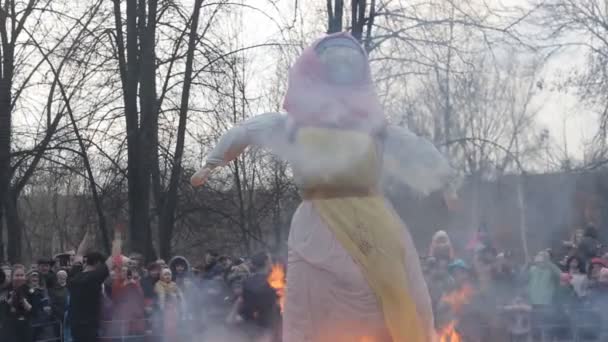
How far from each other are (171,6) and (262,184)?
23.2 feet

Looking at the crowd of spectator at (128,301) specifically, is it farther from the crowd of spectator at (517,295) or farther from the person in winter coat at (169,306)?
the crowd of spectator at (517,295)

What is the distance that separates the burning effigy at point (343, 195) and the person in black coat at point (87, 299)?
16.9 feet

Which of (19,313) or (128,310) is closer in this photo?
(19,313)

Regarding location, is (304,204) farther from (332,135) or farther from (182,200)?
(182,200)

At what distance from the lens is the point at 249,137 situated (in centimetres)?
652

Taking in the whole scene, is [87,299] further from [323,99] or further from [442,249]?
[323,99]

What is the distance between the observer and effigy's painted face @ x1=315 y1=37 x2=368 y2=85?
6.36 metres

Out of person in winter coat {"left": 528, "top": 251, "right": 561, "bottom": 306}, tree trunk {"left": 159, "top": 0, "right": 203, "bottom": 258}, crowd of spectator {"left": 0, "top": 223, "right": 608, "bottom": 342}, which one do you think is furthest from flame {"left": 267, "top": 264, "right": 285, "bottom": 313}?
tree trunk {"left": 159, "top": 0, "right": 203, "bottom": 258}

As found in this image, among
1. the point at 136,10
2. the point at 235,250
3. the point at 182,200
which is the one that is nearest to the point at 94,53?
the point at 136,10

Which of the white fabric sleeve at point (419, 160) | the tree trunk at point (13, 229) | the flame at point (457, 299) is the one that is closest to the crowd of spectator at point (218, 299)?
the flame at point (457, 299)

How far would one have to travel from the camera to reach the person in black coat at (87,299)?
36.8 ft

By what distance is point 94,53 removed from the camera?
54.5 ft

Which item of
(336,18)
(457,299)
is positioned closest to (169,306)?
(457,299)

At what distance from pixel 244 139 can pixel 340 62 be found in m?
0.75
